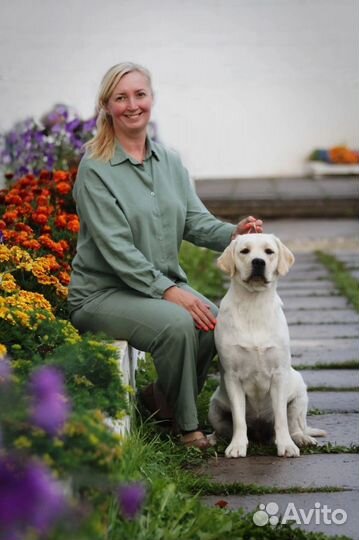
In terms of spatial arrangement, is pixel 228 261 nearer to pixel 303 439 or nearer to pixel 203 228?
pixel 203 228

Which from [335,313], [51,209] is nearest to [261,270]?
[51,209]

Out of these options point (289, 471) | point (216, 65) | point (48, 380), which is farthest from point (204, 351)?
point (216, 65)

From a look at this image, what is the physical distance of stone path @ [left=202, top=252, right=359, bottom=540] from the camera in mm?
3404

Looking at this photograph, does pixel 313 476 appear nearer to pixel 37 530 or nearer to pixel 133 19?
pixel 37 530

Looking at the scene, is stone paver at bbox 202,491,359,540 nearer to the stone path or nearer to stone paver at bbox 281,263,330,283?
the stone path

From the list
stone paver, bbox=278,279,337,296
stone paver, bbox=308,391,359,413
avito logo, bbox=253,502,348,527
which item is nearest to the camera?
avito logo, bbox=253,502,348,527

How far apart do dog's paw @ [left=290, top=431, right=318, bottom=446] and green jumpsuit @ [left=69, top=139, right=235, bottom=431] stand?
0.41 m

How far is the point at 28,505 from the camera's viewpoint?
1.71 m

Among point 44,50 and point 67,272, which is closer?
point 67,272

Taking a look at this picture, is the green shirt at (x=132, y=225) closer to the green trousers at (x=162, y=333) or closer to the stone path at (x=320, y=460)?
the green trousers at (x=162, y=333)

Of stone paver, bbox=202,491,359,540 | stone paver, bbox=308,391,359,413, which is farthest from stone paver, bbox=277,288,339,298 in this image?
stone paver, bbox=202,491,359,540

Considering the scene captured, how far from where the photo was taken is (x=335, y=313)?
7070 millimetres

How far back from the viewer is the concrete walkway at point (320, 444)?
3410mm

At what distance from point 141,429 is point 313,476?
0.69m
